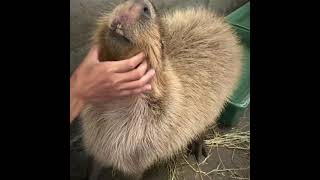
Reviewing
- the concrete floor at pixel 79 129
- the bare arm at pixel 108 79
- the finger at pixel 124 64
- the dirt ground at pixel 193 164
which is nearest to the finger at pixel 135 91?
the bare arm at pixel 108 79

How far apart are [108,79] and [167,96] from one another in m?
0.38

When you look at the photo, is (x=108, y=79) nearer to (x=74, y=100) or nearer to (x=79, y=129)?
(x=74, y=100)

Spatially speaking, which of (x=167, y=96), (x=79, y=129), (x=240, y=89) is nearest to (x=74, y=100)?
(x=167, y=96)

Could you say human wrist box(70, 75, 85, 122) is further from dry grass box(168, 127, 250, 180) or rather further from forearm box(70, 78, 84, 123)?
dry grass box(168, 127, 250, 180)

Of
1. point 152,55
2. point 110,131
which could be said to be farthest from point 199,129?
point 152,55

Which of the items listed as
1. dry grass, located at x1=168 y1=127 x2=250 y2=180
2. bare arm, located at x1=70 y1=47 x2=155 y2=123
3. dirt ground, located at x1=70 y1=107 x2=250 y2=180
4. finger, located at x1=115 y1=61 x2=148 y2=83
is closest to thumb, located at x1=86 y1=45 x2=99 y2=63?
bare arm, located at x1=70 y1=47 x2=155 y2=123

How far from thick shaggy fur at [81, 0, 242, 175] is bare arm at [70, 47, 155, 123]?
4cm

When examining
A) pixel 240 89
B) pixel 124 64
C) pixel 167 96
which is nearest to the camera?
pixel 124 64

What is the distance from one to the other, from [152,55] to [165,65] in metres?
0.20

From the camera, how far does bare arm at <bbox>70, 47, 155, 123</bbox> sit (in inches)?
61.4

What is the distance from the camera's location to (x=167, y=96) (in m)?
1.88

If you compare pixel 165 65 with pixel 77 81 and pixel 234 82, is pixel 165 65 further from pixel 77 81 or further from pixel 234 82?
pixel 234 82

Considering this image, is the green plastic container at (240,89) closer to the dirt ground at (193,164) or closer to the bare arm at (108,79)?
the dirt ground at (193,164)

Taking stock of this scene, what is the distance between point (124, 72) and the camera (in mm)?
1573
